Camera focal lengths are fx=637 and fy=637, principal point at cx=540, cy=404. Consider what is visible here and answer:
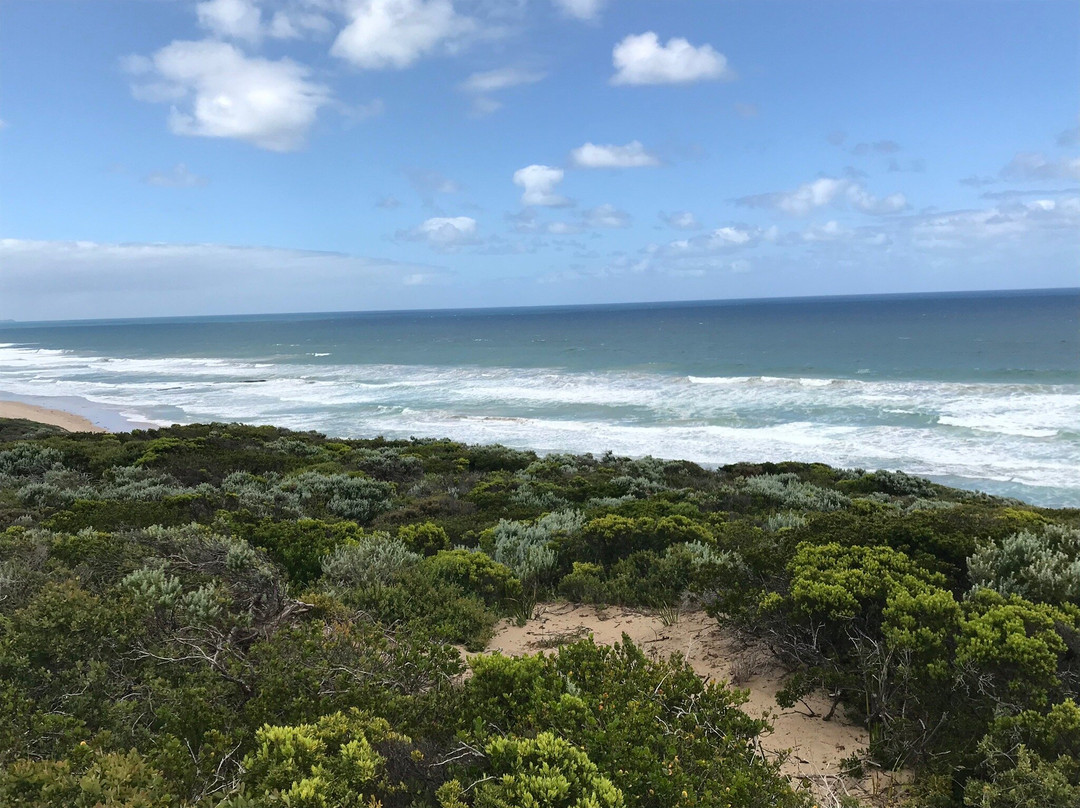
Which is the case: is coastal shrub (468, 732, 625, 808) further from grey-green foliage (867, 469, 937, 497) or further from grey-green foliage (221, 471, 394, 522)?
grey-green foliage (867, 469, 937, 497)

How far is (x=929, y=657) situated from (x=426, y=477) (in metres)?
11.0

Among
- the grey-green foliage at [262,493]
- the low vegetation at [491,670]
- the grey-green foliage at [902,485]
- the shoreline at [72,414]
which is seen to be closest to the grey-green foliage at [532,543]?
the low vegetation at [491,670]

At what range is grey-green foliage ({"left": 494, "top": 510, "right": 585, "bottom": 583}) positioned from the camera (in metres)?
6.56

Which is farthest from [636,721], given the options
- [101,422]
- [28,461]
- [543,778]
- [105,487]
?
[101,422]

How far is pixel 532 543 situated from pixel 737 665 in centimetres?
327

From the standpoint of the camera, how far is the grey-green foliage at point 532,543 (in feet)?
21.5

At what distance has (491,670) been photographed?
3.26m

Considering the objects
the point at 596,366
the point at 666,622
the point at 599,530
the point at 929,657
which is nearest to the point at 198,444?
the point at 599,530

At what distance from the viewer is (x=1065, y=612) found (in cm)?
371

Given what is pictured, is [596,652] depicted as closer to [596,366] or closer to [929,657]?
[929,657]

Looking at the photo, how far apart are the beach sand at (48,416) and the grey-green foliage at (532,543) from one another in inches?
980

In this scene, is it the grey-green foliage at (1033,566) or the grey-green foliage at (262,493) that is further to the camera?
the grey-green foliage at (262,493)

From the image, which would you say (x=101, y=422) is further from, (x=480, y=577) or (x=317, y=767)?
(x=317, y=767)

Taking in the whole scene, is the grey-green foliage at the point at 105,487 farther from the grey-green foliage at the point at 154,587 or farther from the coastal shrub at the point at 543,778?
the coastal shrub at the point at 543,778
